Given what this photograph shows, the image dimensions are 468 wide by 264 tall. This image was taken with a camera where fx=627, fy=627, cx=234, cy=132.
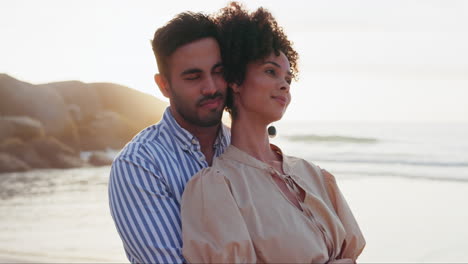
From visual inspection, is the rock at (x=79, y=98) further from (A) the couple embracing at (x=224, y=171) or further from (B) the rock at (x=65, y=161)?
(A) the couple embracing at (x=224, y=171)

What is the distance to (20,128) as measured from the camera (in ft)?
49.4

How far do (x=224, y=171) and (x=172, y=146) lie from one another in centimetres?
32

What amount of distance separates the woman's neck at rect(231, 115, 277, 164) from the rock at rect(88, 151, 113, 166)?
1213 centimetres

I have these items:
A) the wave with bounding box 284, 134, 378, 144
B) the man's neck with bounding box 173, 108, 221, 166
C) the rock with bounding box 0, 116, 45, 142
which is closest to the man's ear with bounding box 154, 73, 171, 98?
the man's neck with bounding box 173, 108, 221, 166

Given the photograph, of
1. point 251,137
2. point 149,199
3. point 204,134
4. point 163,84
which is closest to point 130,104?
point 163,84

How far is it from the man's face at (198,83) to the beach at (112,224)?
3613 millimetres

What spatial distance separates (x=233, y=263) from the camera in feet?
7.00

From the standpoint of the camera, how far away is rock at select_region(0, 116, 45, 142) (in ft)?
48.8

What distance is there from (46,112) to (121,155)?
14.5 m

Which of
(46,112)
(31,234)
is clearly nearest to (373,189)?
(31,234)

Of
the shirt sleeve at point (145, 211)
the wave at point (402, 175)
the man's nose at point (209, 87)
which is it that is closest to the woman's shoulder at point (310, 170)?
the man's nose at point (209, 87)

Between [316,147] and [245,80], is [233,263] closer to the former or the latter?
[245,80]

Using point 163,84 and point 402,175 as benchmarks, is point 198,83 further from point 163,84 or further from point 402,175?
point 402,175

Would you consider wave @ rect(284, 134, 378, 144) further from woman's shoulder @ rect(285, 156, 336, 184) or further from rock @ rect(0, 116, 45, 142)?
woman's shoulder @ rect(285, 156, 336, 184)
